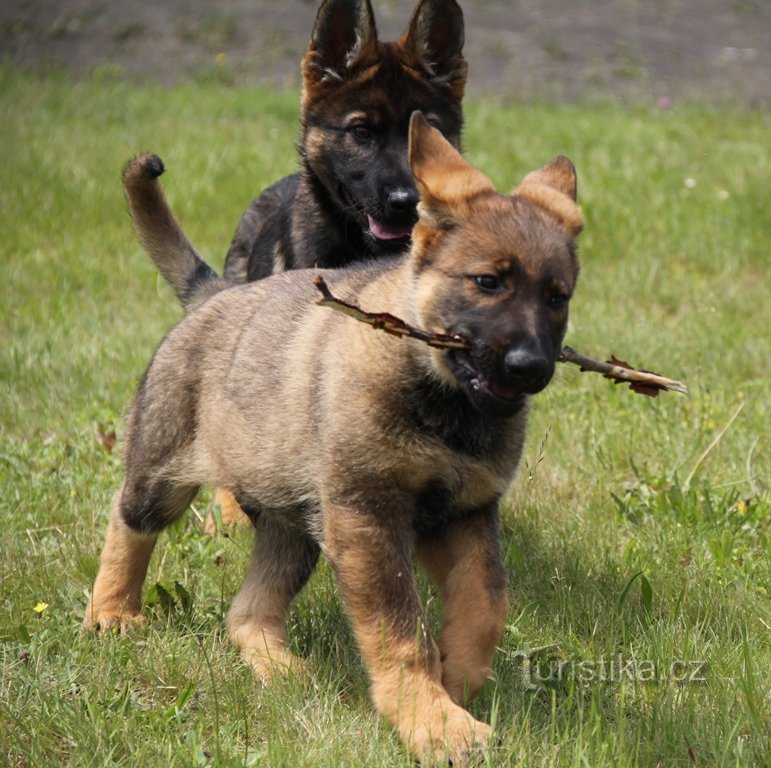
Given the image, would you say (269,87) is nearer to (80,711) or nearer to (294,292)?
(294,292)

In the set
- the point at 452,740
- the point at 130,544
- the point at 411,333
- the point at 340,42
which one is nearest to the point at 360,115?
the point at 340,42

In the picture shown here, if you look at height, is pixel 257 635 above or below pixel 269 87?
above

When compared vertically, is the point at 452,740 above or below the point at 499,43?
above

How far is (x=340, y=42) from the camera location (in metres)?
5.36

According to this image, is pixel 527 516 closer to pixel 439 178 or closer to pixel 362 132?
pixel 362 132

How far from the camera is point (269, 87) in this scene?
13164 millimetres

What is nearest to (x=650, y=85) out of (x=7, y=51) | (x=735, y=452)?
(x=7, y=51)

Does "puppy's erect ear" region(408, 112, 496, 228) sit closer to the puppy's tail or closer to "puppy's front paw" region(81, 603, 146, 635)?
the puppy's tail

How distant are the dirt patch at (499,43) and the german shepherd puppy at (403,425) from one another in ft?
30.2

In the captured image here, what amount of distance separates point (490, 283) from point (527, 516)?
1.86 meters

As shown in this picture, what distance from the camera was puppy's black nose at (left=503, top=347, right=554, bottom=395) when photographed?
10.2 ft

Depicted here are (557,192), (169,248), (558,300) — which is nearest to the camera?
(558,300)

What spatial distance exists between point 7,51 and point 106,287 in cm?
691

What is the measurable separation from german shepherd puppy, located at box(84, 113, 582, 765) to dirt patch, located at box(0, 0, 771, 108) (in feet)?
30.2
